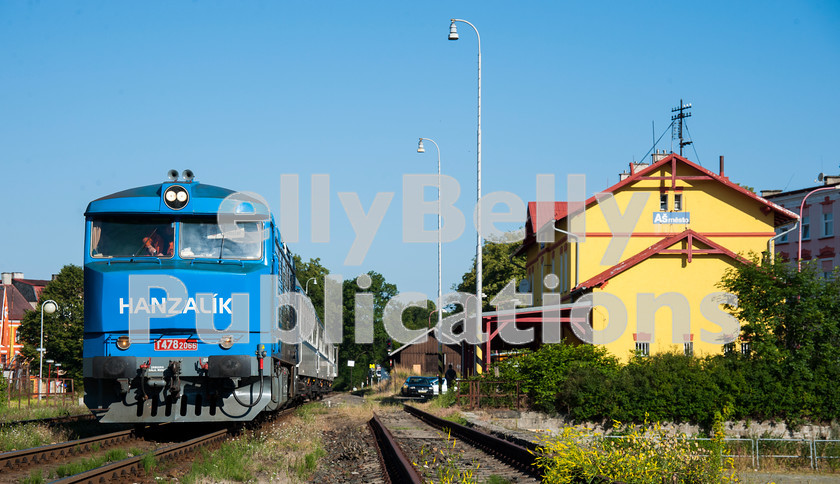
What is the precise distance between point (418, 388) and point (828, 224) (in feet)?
86.3

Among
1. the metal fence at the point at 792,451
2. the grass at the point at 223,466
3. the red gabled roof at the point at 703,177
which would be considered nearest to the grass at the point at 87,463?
the grass at the point at 223,466

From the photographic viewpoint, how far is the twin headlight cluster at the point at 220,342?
13.3 metres

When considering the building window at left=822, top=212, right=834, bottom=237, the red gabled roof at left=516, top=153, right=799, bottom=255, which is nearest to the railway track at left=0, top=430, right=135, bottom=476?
the red gabled roof at left=516, top=153, right=799, bottom=255

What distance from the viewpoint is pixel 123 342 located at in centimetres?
1334

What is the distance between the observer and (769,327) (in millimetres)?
25516

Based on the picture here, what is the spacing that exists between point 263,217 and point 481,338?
58.0ft

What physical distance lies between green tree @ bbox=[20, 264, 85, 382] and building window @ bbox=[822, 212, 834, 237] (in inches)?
2192

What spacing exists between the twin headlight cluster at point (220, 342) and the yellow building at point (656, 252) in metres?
18.3

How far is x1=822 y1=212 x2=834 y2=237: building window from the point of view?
159 ft

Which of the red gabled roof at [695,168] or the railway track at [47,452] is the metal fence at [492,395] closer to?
the red gabled roof at [695,168]

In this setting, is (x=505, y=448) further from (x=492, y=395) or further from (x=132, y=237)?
A: (x=492, y=395)

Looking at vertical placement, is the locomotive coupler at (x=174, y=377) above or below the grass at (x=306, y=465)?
above

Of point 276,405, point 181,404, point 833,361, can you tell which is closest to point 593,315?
point 833,361

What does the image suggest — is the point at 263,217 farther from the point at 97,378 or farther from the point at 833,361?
the point at 833,361
